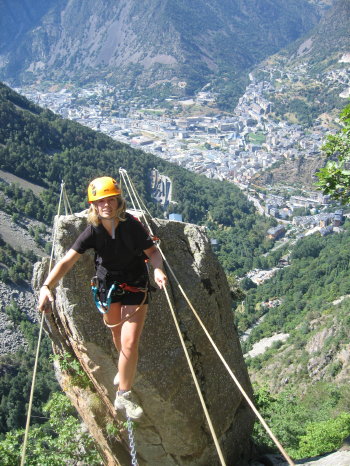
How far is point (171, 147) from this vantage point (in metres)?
108

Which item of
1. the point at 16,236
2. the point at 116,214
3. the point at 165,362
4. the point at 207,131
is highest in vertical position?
the point at 207,131

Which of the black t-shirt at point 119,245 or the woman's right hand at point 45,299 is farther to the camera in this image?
the black t-shirt at point 119,245

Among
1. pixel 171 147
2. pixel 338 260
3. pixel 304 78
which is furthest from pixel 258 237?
pixel 304 78

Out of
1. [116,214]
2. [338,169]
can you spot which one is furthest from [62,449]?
[338,169]

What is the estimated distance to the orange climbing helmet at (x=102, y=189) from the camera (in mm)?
3994

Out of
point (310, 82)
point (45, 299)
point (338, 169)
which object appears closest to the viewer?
point (45, 299)

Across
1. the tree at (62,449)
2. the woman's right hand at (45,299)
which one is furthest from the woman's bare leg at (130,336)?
the tree at (62,449)


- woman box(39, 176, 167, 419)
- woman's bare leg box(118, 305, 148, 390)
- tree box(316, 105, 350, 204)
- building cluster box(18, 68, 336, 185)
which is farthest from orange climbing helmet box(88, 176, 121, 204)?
building cluster box(18, 68, 336, 185)

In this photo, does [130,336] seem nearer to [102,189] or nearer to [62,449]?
[102,189]

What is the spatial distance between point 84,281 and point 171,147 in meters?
105

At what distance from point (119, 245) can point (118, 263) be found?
19 cm

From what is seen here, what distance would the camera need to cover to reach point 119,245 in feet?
14.0

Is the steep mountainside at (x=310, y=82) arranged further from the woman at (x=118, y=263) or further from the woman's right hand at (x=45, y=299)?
the woman's right hand at (x=45, y=299)

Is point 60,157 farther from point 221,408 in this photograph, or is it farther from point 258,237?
point 221,408
